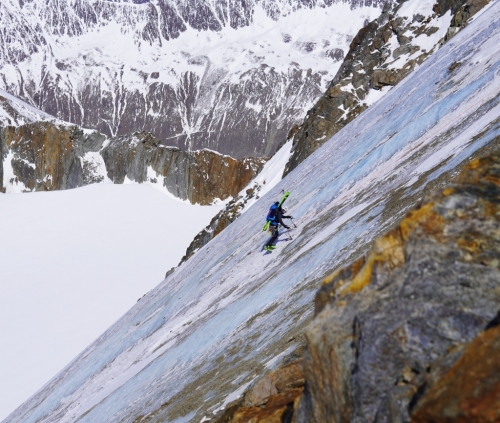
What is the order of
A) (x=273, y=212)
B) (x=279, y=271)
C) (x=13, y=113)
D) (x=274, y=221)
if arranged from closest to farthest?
(x=279, y=271) → (x=273, y=212) → (x=274, y=221) → (x=13, y=113)

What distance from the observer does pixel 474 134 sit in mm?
12281

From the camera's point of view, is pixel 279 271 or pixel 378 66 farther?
pixel 378 66

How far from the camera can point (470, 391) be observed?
3.01 metres

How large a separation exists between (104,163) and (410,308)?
4095 inches

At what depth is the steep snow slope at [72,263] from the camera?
42344 mm

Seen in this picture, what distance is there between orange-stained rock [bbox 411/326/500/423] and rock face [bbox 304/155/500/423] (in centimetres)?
4

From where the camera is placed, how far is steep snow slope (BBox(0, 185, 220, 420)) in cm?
4234

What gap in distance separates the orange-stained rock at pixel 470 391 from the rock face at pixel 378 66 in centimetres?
3820

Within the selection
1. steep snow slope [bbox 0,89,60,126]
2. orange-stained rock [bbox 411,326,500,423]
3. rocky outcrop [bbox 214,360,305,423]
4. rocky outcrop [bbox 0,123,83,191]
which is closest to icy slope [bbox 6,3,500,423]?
rocky outcrop [bbox 214,360,305,423]

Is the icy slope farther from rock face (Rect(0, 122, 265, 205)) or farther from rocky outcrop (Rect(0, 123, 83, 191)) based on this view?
rocky outcrop (Rect(0, 123, 83, 191))

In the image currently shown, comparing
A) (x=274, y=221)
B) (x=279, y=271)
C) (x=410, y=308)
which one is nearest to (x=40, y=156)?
(x=274, y=221)

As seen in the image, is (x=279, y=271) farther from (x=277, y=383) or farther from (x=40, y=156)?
(x=40, y=156)

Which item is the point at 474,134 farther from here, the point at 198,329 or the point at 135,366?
the point at 135,366

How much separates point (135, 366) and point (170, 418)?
289 inches
